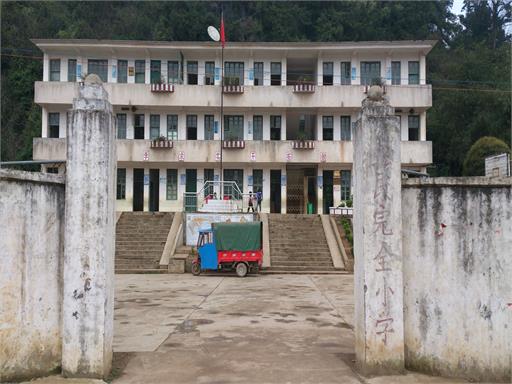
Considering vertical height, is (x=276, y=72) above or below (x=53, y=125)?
above

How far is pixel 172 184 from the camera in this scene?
99.4 ft

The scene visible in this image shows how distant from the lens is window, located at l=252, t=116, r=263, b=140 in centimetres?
3048

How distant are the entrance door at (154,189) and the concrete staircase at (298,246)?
29.0ft

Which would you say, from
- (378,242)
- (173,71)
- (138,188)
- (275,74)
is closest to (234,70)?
(275,74)

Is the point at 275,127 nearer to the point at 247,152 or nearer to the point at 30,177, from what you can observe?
the point at 247,152

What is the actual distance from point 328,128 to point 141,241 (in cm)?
1412

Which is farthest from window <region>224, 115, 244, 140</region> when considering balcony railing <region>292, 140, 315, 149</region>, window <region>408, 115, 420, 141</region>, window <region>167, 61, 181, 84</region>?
window <region>408, 115, 420, 141</region>

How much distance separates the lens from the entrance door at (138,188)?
30.4 m

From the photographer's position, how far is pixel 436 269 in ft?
19.4

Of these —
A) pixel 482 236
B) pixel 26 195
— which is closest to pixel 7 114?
pixel 26 195

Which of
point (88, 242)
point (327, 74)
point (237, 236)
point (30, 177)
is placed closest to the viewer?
point (30, 177)

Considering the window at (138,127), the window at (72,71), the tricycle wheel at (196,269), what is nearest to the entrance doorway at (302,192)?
the window at (138,127)

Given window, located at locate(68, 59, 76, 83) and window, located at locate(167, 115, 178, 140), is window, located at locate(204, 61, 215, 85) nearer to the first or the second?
window, located at locate(167, 115, 178, 140)

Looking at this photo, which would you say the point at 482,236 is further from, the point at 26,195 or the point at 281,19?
the point at 281,19
